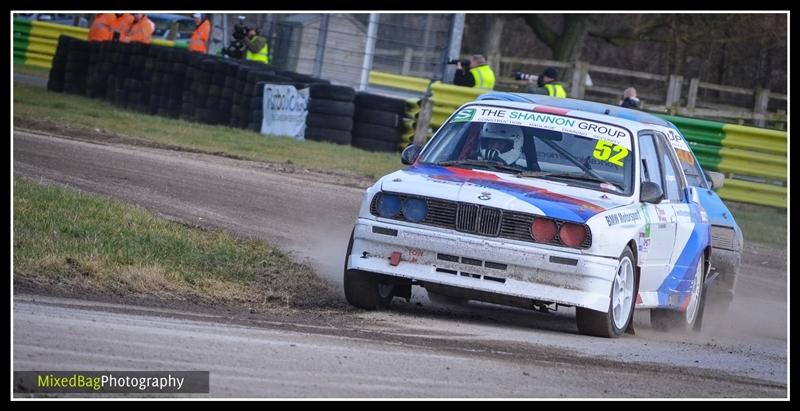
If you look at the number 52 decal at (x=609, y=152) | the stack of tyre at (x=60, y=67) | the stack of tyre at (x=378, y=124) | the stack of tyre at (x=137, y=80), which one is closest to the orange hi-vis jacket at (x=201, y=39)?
the stack of tyre at (x=60, y=67)

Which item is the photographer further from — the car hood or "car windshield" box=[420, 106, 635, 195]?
the car hood

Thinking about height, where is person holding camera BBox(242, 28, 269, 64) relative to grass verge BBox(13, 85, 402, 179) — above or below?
above

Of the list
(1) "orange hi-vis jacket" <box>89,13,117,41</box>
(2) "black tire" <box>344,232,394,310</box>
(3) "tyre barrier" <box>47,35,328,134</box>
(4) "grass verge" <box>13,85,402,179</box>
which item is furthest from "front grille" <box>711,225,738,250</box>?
(1) "orange hi-vis jacket" <box>89,13,117,41</box>

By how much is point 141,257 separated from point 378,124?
1250cm

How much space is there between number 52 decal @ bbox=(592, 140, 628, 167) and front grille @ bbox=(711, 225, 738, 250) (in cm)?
227

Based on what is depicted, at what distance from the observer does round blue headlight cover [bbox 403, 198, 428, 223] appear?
27.7 feet

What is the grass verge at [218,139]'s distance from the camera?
18828 millimetres

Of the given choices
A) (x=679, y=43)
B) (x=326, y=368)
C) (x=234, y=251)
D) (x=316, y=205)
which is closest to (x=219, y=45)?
(x=679, y=43)

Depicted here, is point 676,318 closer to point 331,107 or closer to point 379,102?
point 379,102

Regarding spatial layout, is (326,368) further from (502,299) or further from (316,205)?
(316,205)

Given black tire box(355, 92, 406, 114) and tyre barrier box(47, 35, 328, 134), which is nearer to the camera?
black tire box(355, 92, 406, 114)

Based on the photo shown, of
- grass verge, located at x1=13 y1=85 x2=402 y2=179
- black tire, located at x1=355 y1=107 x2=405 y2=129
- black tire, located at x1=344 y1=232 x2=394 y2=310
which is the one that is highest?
black tire, located at x1=344 y1=232 x2=394 y2=310

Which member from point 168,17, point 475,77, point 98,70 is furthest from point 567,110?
point 168,17

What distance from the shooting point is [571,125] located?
30.7 ft
